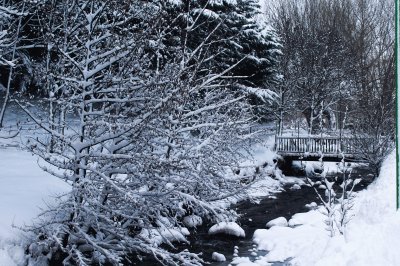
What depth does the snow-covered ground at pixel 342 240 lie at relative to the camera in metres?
5.27

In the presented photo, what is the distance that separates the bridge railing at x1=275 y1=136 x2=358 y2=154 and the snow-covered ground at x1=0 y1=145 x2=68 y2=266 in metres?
16.5

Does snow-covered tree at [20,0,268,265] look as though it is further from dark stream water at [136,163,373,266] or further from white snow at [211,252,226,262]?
white snow at [211,252,226,262]

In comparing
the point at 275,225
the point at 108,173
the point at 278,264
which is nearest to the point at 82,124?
the point at 108,173

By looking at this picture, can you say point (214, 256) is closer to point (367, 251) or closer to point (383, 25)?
point (367, 251)

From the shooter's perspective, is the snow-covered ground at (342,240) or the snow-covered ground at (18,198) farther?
the snow-covered ground at (18,198)

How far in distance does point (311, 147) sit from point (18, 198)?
19.5m

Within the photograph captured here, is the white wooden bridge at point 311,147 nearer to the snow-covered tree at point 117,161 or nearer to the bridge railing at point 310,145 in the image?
the bridge railing at point 310,145

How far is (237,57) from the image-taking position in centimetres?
2194

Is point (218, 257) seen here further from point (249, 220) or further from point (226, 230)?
point (249, 220)

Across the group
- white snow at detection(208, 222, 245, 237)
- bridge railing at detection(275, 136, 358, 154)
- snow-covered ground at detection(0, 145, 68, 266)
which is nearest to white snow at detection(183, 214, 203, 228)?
white snow at detection(208, 222, 245, 237)

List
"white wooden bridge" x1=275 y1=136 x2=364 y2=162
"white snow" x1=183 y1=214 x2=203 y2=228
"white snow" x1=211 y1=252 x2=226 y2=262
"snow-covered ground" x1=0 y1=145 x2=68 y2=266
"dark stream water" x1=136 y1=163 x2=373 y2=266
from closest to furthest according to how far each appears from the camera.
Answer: "snow-covered ground" x1=0 y1=145 x2=68 y2=266, "white snow" x1=211 y1=252 x2=226 y2=262, "dark stream water" x1=136 y1=163 x2=373 y2=266, "white snow" x1=183 y1=214 x2=203 y2=228, "white wooden bridge" x1=275 y1=136 x2=364 y2=162

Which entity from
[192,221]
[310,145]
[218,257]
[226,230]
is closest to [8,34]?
[192,221]

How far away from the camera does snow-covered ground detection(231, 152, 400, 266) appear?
527 centimetres

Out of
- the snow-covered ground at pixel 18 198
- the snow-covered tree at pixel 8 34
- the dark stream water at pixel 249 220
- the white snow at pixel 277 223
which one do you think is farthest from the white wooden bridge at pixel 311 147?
the snow-covered ground at pixel 18 198
